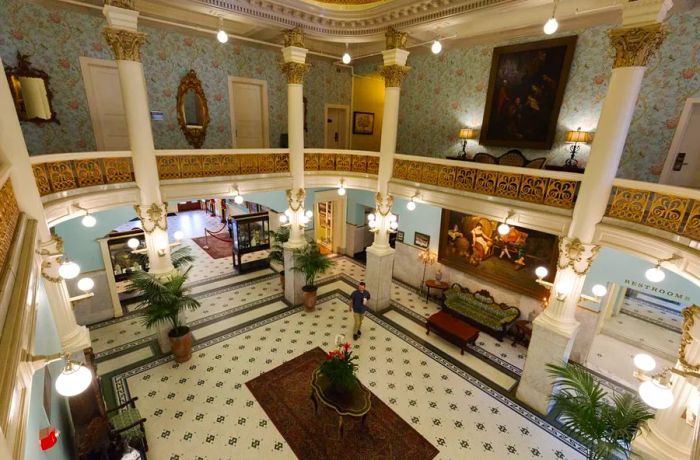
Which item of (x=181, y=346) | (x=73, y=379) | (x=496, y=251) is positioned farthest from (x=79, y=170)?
(x=496, y=251)

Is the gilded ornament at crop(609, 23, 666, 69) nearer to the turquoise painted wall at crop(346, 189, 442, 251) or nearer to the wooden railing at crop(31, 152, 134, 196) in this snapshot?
the turquoise painted wall at crop(346, 189, 442, 251)

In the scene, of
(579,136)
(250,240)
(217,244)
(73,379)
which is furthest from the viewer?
(217,244)

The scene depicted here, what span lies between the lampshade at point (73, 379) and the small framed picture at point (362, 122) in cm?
1151

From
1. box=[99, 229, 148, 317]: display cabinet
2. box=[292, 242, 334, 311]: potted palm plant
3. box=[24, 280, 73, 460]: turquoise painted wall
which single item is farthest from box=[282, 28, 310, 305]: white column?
box=[24, 280, 73, 460]: turquoise painted wall

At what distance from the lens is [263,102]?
420 inches

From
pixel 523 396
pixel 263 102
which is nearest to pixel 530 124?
pixel 523 396

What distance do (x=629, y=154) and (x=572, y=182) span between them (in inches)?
101

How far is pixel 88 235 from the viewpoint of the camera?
855 cm

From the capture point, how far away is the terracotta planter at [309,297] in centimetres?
953

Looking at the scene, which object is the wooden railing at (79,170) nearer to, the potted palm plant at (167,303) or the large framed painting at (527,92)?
the potted palm plant at (167,303)

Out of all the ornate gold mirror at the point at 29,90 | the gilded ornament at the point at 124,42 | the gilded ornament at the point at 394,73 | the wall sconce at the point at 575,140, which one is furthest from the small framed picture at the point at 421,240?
the ornate gold mirror at the point at 29,90

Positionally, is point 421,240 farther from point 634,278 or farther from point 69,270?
point 69,270

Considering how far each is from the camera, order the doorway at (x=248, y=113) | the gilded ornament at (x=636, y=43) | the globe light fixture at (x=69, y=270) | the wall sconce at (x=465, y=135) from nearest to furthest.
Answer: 1. the globe light fixture at (x=69, y=270)
2. the gilded ornament at (x=636, y=43)
3. the wall sconce at (x=465, y=135)
4. the doorway at (x=248, y=113)

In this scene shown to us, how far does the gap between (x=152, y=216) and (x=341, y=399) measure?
525cm
